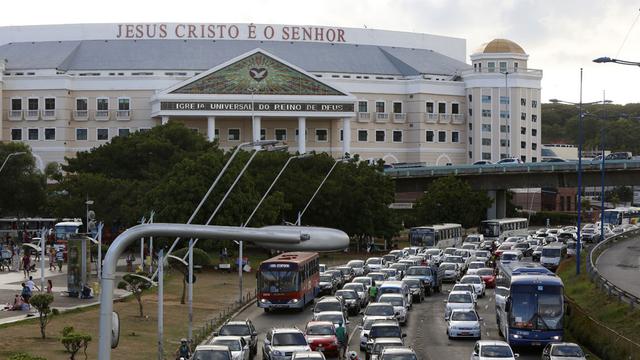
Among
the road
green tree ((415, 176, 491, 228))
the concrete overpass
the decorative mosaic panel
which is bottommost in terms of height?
the road

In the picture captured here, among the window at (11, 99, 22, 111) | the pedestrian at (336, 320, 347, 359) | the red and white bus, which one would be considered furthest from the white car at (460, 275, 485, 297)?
the window at (11, 99, 22, 111)

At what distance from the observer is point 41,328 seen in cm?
4691

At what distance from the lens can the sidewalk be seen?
53.6 m

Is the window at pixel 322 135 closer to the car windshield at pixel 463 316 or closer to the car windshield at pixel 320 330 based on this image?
the car windshield at pixel 463 316

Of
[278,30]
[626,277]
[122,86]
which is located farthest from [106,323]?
[278,30]

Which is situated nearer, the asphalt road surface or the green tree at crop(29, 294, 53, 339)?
the asphalt road surface

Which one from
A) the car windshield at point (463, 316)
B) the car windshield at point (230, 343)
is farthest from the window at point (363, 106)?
the car windshield at point (230, 343)

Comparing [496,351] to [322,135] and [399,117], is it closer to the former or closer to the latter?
[322,135]

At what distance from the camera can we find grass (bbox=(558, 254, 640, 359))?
4084 centimetres

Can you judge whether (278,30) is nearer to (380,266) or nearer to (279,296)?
(380,266)

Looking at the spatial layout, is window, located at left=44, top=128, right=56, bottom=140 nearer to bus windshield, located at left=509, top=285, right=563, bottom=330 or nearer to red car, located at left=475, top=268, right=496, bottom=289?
red car, located at left=475, top=268, right=496, bottom=289

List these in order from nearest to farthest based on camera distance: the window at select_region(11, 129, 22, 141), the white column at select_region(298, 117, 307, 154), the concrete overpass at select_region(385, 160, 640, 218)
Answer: the concrete overpass at select_region(385, 160, 640, 218)
the white column at select_region(298, 117, 307, 154)
the window at select_region(11, 129, 22, 141)

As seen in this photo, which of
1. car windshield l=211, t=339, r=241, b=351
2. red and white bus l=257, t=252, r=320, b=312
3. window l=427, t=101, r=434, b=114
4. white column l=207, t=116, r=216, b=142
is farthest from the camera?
window l=427, t=101, r=434, b=114

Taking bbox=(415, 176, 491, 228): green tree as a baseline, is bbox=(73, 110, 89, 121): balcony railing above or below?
above
